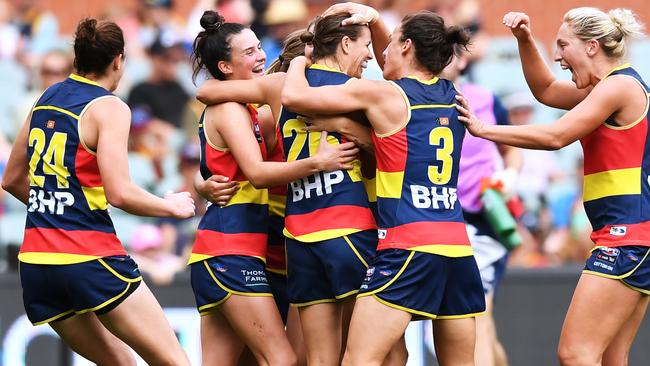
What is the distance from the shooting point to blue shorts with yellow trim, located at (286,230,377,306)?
5730mm

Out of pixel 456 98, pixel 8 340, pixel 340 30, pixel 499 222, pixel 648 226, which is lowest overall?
pixel 8 340

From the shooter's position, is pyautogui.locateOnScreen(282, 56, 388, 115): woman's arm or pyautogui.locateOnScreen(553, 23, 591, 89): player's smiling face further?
pyautogui.locateOnScreen(553, 23, 591, 89): player's smiling face

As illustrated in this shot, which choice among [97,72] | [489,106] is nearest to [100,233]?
[97,72]

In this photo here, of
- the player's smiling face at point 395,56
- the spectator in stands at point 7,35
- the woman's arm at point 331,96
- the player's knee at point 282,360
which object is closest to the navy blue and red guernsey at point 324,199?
the woman's arm at point 331,96

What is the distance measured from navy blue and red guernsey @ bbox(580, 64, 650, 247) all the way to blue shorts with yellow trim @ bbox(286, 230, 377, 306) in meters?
1.24

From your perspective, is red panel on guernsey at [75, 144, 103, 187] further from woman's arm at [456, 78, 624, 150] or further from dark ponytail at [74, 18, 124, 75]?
woman's arm at [456, 78, 624, 150]

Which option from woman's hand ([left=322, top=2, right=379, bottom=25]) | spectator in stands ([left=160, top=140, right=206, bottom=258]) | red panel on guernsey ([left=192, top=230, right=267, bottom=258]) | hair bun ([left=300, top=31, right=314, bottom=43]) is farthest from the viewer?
spectator in stands ([left=160, top=140, right=206, bottom=258])

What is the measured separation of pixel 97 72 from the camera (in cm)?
602

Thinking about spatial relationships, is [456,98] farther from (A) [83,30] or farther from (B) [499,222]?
(B) [499,222]

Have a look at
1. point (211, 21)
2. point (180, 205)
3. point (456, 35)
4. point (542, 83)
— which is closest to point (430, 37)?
point (456, 35)

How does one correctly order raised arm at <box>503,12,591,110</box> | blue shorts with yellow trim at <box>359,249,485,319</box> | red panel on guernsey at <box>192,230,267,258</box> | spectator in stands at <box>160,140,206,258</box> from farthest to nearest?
spectator in stands at <box>160,140,206,258</box> < raised arm at <box>503,12,591,110</box> < red panel on guernsey at <box>192,230,267,258</box> < blue shorts with yellow trim at <box>359,249,485,319</box>

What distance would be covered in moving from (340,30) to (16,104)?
725 centimetres

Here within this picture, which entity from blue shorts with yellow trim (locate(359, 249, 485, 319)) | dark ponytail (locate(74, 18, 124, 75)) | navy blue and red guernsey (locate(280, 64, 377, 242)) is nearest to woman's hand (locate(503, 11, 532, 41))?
navy blue and red guernsey (locate(280, 64, 377, 242))

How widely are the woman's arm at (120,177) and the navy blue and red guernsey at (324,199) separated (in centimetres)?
56
